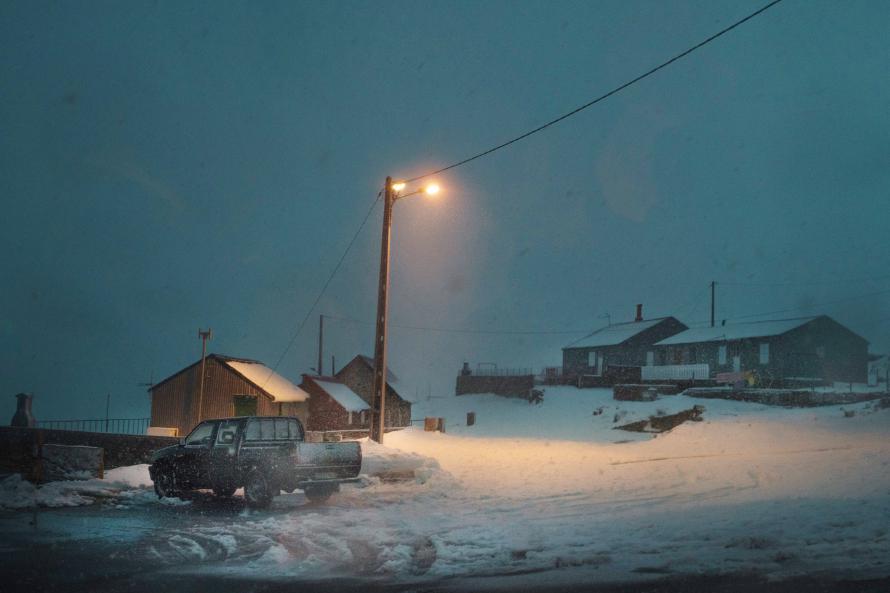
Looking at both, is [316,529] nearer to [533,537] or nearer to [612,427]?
[533,537]

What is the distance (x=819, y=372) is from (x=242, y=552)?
52.0 metres

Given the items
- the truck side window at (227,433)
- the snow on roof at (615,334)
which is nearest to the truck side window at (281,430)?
the truck side window at (227,433)

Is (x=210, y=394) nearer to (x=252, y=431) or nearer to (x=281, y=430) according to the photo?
(x=281, y=430)

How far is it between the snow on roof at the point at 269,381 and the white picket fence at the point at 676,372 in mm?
26029

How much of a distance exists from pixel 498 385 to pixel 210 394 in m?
26.7

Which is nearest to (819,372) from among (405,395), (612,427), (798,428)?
(612,427)

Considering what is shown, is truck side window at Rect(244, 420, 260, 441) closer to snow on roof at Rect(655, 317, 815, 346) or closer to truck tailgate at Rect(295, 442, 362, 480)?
truck tailgate at Rect(295, 442, 362, 480)

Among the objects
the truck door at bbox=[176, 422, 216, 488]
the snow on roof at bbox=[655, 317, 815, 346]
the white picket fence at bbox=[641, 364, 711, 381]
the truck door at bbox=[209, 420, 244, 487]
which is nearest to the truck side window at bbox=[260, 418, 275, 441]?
the truck door at bbox=[209, 420, 244, 487]

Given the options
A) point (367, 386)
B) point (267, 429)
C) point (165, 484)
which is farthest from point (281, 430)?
point (367, 386)

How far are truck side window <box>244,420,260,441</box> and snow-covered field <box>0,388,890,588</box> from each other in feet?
5.08

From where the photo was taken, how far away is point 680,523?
394 inches

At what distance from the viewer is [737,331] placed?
175 feet

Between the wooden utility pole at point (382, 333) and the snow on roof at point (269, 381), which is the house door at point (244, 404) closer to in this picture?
the snow on roof at point (269, 381)

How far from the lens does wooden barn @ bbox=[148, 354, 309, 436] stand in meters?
39.9
